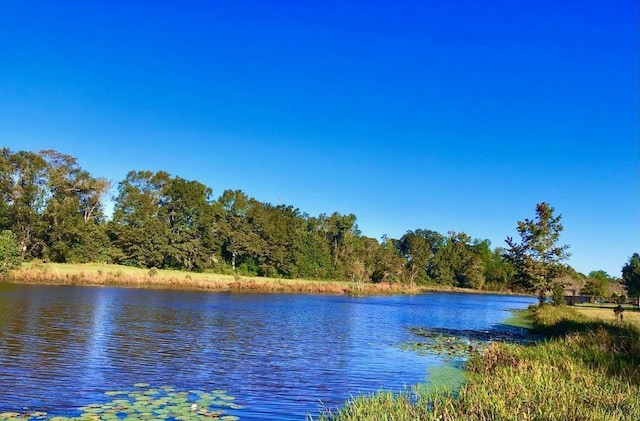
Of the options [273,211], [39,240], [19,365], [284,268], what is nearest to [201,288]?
[39,240]

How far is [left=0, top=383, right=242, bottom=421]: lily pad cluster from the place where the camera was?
10.9 metres

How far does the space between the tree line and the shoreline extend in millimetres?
8938

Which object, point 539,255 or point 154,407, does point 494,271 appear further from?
point 154,407

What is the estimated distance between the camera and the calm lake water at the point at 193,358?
13594mm

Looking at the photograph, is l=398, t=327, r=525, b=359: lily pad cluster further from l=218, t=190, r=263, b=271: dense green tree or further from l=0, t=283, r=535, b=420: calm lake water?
l=218, t=190, r=263, b=271: dense green tree

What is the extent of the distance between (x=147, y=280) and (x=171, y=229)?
27525 millimetres

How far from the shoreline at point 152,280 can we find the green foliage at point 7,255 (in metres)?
0.69

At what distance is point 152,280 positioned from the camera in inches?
2499

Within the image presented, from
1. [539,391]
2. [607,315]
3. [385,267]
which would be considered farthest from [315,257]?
[539,391]

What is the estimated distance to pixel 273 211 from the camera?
11031 centimetres

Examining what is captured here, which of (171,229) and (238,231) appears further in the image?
(238,231)

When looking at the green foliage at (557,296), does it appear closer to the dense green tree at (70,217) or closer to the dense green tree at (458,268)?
the dense green tree at (70,217)

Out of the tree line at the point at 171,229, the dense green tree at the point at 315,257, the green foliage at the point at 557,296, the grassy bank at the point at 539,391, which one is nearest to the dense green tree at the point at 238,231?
the tree line at the point at 171,229

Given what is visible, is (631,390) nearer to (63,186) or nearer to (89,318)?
(89,318)
